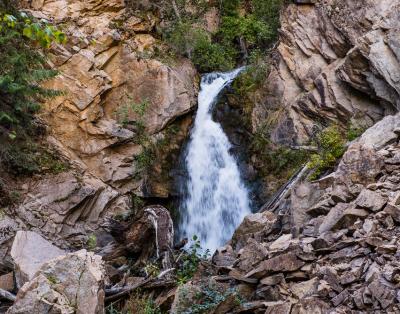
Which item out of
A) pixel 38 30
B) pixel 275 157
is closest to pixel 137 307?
pixel 38 30

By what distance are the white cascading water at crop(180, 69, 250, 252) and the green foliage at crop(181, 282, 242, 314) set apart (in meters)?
5.58

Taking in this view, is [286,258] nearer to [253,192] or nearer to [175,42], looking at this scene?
[253,192]

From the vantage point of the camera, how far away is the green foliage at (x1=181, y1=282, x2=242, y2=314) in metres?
6.71

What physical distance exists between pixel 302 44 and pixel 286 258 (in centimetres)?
945

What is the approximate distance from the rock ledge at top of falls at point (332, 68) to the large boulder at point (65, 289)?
8.47 metres

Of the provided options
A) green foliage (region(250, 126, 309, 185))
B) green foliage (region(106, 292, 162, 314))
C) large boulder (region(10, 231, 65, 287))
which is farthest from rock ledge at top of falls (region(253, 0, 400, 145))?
large boulder (region(10, 231, 65, 287))

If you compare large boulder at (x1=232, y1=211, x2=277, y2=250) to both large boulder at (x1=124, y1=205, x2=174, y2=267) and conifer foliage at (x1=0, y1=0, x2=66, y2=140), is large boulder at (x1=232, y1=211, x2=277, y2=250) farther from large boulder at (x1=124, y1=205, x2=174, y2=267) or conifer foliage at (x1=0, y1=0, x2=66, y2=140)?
conifer foliage at (x1=0, y1=0, x2=66, y2=140)

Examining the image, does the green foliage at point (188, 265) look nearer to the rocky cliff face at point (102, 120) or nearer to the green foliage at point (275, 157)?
the rocky cliff face at point (102, 120)

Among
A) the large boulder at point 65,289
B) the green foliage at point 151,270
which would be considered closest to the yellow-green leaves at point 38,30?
the large boulder at point 65,289

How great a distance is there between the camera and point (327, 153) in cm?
1096

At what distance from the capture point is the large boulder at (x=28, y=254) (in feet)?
26.8

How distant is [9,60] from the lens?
12.0 metres

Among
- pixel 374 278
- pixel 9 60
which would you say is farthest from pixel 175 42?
pixel 374 278

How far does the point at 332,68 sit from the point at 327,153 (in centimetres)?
357
